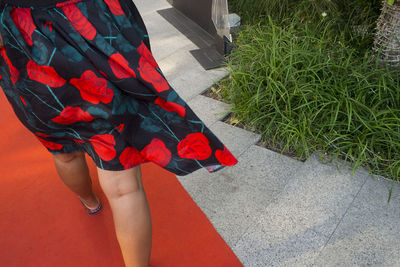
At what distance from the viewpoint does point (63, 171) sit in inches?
51.1

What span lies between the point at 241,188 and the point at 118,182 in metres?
0.83

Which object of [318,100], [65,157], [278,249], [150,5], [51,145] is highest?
[51,145]

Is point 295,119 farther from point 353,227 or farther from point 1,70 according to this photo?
point 1,70

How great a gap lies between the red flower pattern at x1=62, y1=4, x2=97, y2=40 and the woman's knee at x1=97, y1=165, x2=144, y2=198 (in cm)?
37

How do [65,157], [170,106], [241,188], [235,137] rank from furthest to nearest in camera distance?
[235,137], [241,188], [65,157], [170,106]

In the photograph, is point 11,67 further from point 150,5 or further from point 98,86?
point 150,5

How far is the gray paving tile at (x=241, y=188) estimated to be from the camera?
1484 mm

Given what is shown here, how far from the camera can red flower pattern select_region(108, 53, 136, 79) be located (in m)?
0.83

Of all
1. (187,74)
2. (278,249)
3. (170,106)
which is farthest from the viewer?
(187,74)

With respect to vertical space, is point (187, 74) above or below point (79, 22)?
below

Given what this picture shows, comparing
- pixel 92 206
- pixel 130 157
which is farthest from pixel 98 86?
pixel 92 206

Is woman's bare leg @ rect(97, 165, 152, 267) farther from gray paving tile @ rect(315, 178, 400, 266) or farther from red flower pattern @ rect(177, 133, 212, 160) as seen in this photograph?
gray paving tile @ rect(315, 178, 400, 266)

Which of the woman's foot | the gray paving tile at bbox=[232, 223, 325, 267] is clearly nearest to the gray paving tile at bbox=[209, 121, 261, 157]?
the gray paving tile at bbox=[232, 223, 325, 267]

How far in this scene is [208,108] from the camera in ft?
7.31
